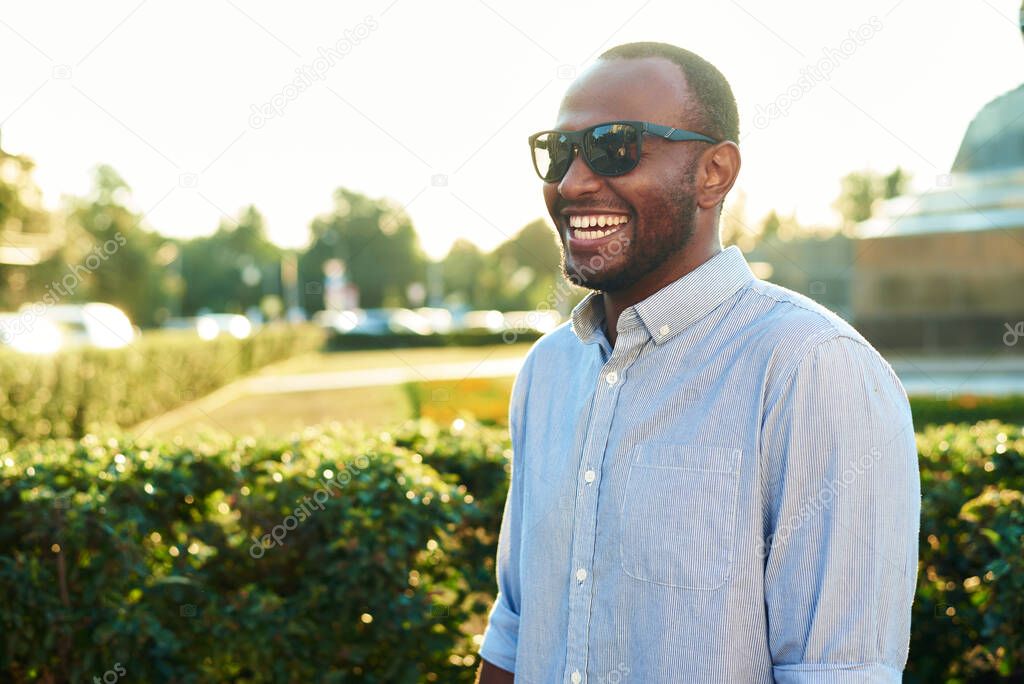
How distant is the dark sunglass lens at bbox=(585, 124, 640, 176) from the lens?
1.83m

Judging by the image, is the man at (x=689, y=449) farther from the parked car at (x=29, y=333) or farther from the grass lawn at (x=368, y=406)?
the parked car at (x=29, y=333)

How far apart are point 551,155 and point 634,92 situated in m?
0.25

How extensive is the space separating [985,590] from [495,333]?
3468cm

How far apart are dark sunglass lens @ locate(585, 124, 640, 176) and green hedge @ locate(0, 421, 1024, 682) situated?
1882mm

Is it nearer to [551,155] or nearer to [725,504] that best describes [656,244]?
[551,155]

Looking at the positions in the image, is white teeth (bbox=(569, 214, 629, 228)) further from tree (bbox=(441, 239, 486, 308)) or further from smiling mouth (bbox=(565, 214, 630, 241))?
tree (bbox=(441, 239, 486, 308))

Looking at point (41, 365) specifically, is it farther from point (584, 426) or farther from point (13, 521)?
point (584, 426)

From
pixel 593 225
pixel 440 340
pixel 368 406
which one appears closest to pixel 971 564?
pixel 593 225

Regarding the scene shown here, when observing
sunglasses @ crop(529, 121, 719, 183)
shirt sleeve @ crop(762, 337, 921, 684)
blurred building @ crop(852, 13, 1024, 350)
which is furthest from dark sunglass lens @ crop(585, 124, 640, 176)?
blurred building @ crop(852, 13, 1024, 350)

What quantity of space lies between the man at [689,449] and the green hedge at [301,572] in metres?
1.35

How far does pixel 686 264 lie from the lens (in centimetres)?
189

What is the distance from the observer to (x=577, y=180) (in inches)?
76.0

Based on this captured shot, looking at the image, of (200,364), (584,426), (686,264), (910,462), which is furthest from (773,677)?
(200,364)

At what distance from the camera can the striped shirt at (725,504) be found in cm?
151
